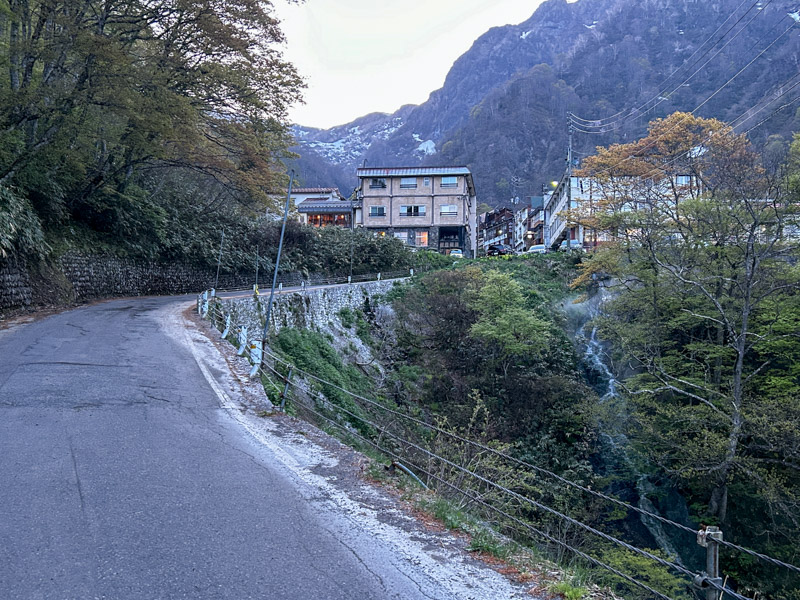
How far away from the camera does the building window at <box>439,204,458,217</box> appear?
54406mm

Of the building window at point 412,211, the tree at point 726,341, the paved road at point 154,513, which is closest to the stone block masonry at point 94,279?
the paved road at point 154,513

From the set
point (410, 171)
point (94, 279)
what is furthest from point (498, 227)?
point (94, 279)

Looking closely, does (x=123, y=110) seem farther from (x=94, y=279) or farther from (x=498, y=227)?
(x=498, y=227)

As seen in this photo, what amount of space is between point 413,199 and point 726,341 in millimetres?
39095

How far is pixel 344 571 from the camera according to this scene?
4.08m

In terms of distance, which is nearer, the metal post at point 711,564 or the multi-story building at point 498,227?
the metal post at point 711,564

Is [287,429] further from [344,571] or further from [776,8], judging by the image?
[776,8]

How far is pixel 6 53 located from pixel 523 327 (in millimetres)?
25914

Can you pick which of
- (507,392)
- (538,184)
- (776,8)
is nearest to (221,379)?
(507,392)

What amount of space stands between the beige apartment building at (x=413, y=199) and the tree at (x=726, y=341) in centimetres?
3228

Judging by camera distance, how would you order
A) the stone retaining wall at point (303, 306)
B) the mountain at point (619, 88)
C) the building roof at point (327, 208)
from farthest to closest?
the mountain at point (619, 88), the building roof at point (327, 208), the stone retaining wall at point (303, 306)

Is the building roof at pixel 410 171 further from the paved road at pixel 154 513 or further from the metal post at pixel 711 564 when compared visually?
A: the metal post at pixel 711 564

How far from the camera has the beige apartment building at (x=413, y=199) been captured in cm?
5422

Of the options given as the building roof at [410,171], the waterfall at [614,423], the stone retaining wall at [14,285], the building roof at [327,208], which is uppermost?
the building roof at [410,171]
